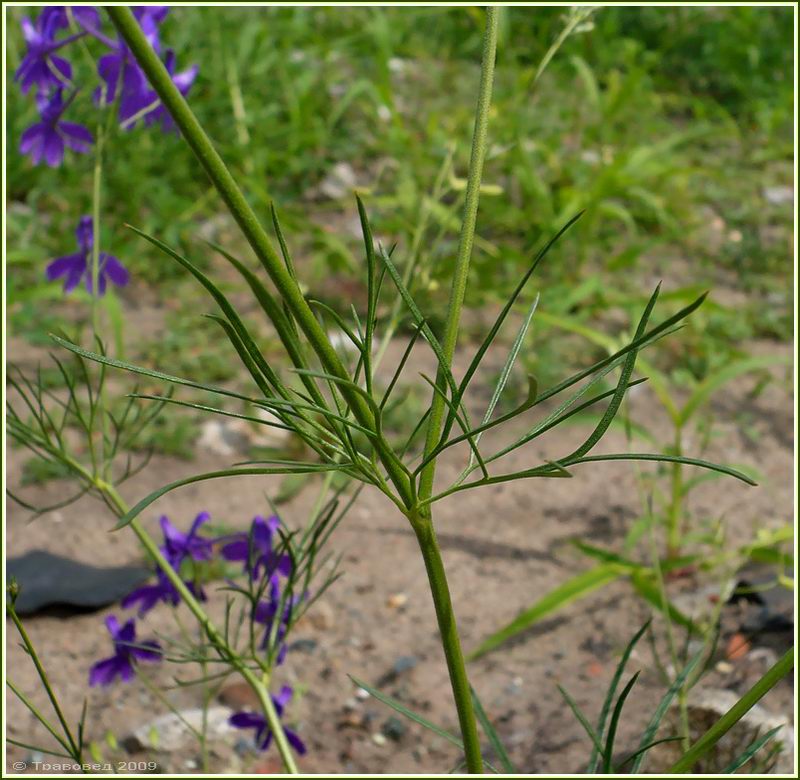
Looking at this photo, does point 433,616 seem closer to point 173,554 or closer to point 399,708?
point 173,554

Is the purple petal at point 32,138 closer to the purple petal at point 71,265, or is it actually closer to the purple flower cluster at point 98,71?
the purple flower cluster at point 98,71

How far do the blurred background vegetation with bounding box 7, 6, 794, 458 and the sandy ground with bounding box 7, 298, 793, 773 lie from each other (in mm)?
421

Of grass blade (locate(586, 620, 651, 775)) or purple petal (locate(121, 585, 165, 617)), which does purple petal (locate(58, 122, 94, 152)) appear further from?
grass blade (locate(586, 620, 651, 775))

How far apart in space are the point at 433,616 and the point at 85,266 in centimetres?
86

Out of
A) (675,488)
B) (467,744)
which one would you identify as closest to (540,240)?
(675,488)

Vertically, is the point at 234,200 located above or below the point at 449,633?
above

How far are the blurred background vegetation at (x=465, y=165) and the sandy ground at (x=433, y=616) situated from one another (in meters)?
0.42

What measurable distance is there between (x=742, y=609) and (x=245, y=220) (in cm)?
147

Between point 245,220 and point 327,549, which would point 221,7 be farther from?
point 245,220

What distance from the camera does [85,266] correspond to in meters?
1.30

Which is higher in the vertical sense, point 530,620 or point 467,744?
point 530,620

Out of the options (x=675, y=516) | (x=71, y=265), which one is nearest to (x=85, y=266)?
(x=71, y=265)

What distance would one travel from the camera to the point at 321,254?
2.79 m

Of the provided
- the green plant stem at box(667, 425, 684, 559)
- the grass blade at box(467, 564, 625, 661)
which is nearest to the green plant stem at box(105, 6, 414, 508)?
the grass blade at box(467, 564, 625, 661)
